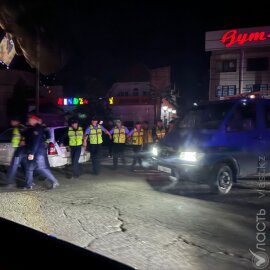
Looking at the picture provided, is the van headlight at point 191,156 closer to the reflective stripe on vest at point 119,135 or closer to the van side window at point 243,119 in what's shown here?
the van side window at point 243,119

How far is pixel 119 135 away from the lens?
12219mm

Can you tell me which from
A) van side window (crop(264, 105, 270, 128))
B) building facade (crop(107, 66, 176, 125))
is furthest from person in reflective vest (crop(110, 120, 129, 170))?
building facade (crop(107, 66, 176, 125))

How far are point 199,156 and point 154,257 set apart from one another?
366cm

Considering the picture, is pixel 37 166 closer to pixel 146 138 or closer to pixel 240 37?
pixel 146 138

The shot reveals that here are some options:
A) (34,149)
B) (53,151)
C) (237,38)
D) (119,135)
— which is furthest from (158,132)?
(237,38)

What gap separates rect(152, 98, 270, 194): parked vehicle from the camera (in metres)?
7.99

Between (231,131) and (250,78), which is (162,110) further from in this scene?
(231,131)

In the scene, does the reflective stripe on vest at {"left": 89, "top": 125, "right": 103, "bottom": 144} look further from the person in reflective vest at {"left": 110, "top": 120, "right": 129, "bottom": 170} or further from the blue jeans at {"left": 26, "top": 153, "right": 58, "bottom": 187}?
the blue jeans at {"left": 26, "top": 153, "right": 58, "bottom": 187}

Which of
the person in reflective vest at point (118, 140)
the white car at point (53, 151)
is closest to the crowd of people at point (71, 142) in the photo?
the person in reflective vest at point (118, 140)

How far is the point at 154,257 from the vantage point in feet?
15.1

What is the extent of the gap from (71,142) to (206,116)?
3.77 meters

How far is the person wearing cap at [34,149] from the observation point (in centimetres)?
843

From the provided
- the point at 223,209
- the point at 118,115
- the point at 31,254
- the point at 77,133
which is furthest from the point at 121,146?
the point at 118,115

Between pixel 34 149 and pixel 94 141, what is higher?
pixel 94 141
